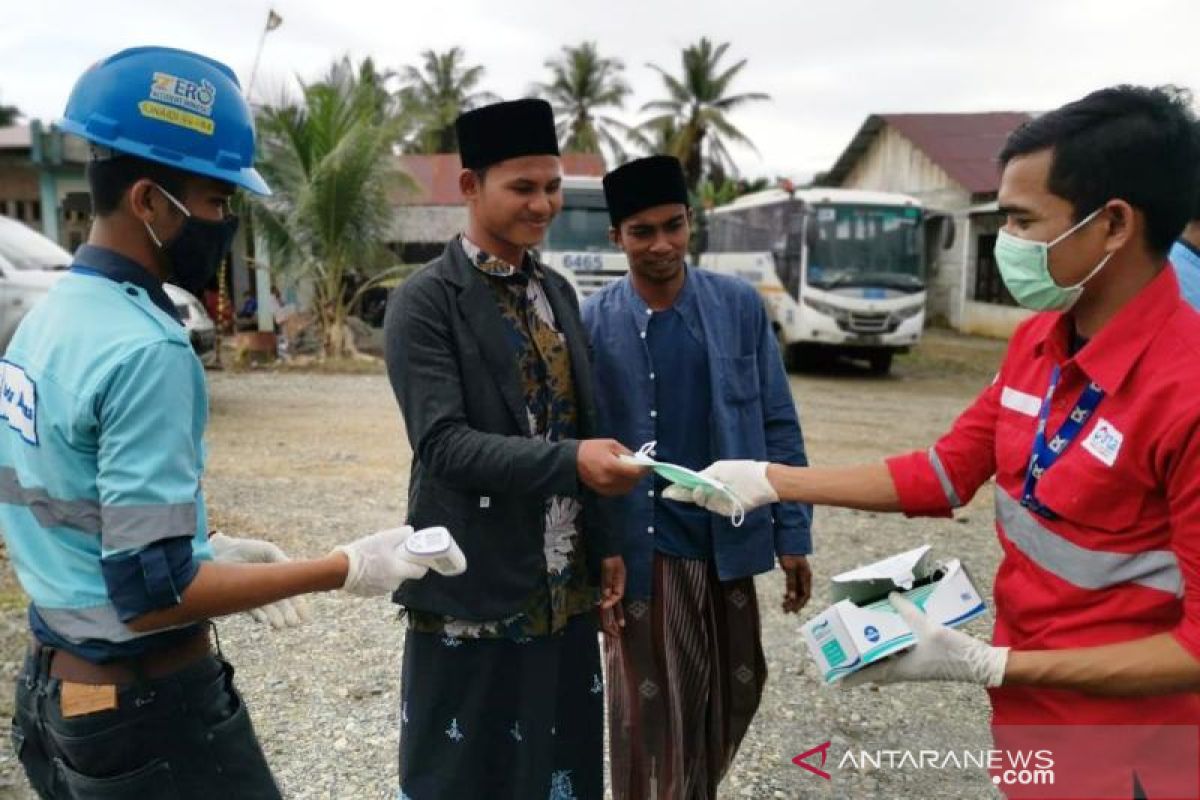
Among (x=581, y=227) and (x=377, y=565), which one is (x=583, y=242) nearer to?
(x=581, y=227)

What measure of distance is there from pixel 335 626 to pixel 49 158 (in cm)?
1655

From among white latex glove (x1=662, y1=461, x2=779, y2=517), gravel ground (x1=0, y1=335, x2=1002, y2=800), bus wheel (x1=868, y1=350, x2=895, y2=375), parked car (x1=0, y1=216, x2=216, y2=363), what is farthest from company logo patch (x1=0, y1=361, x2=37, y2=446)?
bus wheel (x1=868, y1=350, x2=895, y2=375)

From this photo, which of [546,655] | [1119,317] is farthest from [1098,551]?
[546,655]

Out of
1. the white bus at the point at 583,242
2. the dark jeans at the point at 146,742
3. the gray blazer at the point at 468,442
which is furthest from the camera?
the white bus at the point at 583,242

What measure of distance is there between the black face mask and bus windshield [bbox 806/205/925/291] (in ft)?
42.7

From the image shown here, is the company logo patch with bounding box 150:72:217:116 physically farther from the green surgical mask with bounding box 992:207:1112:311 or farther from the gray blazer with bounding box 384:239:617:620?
the green surgical mask with bounding box 992:207:1112:311

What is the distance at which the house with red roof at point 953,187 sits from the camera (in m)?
A: 21.2

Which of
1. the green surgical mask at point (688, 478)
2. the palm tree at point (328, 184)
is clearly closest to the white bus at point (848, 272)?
the palm tree at point (328, 184)

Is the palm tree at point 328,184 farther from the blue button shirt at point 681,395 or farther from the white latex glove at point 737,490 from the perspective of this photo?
the white latex glove at point 737,490

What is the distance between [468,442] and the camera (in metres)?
2.04

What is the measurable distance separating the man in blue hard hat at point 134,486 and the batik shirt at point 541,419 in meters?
0.43

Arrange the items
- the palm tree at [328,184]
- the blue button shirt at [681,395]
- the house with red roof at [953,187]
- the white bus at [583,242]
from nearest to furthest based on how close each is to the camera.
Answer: the blue button shirt at [681,395] → the palm tree at [328,184] → the white bus at [583,242] → the house with red roof at [953,187]

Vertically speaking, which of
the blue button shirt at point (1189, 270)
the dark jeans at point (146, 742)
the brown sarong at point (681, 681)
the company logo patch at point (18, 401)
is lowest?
the brown sarong at point (681, 681)

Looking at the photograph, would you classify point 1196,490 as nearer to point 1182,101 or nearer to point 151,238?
point 1182,101
